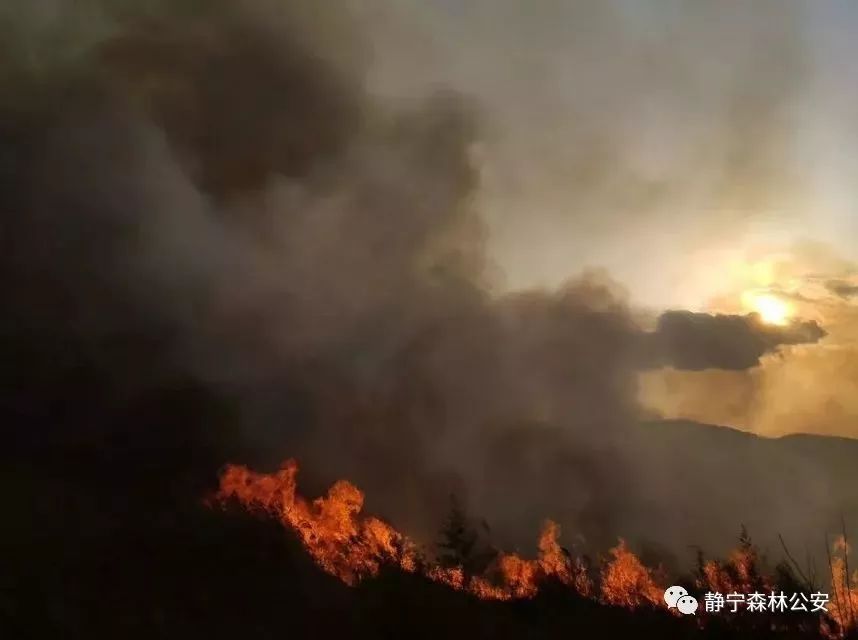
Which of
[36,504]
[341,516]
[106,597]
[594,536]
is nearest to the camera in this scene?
[106,597]

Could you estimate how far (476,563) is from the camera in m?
29.3

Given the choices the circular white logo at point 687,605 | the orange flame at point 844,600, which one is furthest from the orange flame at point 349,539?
the orange flame at point 844,600

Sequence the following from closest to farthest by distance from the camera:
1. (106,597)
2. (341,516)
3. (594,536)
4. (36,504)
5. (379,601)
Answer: (106,597) < (36,504) < (379,601) < (341,516) < (594,536)

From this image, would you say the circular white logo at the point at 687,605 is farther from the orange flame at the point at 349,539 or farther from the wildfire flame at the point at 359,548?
the orange flame at the point at 349,539

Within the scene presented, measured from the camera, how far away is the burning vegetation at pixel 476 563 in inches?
970

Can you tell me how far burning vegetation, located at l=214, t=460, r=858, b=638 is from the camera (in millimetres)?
24641

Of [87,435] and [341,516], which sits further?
[341,516]

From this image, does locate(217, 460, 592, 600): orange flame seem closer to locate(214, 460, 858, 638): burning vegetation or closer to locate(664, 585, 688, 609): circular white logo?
locate(214, 460, 858, 638): burning vegetation

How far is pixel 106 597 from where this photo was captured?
62.5 feet

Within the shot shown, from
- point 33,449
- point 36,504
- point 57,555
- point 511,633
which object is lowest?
point 511,633

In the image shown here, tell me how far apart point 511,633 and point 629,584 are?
323 inches

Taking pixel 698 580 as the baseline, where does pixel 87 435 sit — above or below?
above

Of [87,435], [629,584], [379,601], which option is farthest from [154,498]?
[629,584]

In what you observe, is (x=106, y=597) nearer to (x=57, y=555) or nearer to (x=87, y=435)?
(x=57, y=555)
